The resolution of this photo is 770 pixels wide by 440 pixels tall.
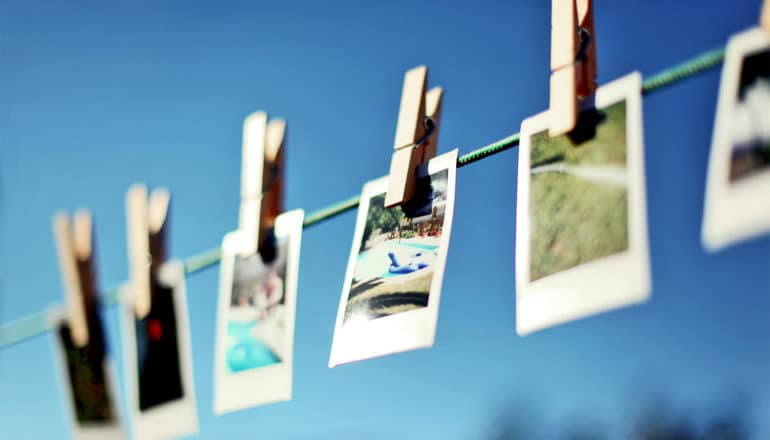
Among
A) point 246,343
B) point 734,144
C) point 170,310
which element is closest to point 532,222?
point 734,144

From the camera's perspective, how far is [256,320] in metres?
1.48

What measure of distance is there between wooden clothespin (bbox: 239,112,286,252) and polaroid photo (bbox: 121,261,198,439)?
228 mm

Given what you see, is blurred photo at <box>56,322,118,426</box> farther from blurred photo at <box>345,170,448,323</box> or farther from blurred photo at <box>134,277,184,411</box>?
blurred photo at <box>345,170,448,323</box>

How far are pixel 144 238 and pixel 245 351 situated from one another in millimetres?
372

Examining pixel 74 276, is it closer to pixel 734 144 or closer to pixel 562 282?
pixel 562 282

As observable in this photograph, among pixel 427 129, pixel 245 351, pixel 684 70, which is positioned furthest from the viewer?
pixel 245 351

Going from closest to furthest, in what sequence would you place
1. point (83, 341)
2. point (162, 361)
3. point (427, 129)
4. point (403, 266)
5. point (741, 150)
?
point (741, 150) < point (403, 266) < point (427, 129) < point (162, 361) < point (83, 341)

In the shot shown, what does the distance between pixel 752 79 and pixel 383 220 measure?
59 centimetres

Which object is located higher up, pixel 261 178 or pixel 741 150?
pixel 261 178

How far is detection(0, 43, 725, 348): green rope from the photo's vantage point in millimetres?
939

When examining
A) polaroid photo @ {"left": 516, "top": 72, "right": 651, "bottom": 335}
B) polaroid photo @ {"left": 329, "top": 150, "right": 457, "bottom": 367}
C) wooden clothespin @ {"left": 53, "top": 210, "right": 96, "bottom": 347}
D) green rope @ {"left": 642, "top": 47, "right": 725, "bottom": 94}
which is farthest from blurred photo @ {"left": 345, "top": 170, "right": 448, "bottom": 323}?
wooden clothespin @ {"left": 53, "top": 210, "right": 96, "bottom": 347}

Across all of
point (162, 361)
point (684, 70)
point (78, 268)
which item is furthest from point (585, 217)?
point (78, 268)

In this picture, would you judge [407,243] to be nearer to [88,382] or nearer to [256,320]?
[256,320]

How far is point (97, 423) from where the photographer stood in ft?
5.99
